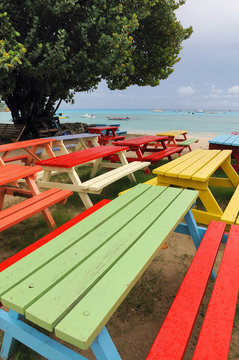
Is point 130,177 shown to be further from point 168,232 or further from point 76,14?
point 76,14

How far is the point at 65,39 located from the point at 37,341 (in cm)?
894

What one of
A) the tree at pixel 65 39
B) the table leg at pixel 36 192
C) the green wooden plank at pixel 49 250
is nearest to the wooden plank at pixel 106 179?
the table leg at pixel 36 192

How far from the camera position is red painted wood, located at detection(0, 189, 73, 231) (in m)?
2.35

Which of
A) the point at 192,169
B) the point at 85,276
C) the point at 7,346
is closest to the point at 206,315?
the point at 85,276

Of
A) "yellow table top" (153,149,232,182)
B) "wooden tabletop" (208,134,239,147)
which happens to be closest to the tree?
"wooden tabletop" (208,134,239,147)

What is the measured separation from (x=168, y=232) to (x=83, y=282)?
2.17ft

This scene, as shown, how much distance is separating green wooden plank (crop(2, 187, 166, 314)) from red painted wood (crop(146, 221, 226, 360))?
0.51m

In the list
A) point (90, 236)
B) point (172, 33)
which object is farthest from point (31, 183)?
point (172, 33)

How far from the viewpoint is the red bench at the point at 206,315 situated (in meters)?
0.99

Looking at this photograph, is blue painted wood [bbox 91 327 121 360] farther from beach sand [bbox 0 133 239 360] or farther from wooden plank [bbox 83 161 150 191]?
wooden plank [bbox 83 161 150 191]

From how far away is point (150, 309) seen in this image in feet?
6.50

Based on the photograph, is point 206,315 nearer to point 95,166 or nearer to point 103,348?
point 103,348

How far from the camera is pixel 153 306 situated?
6.61 ft

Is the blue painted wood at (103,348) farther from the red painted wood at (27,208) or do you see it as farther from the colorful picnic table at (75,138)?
the colorful picnic table at (75,138)
